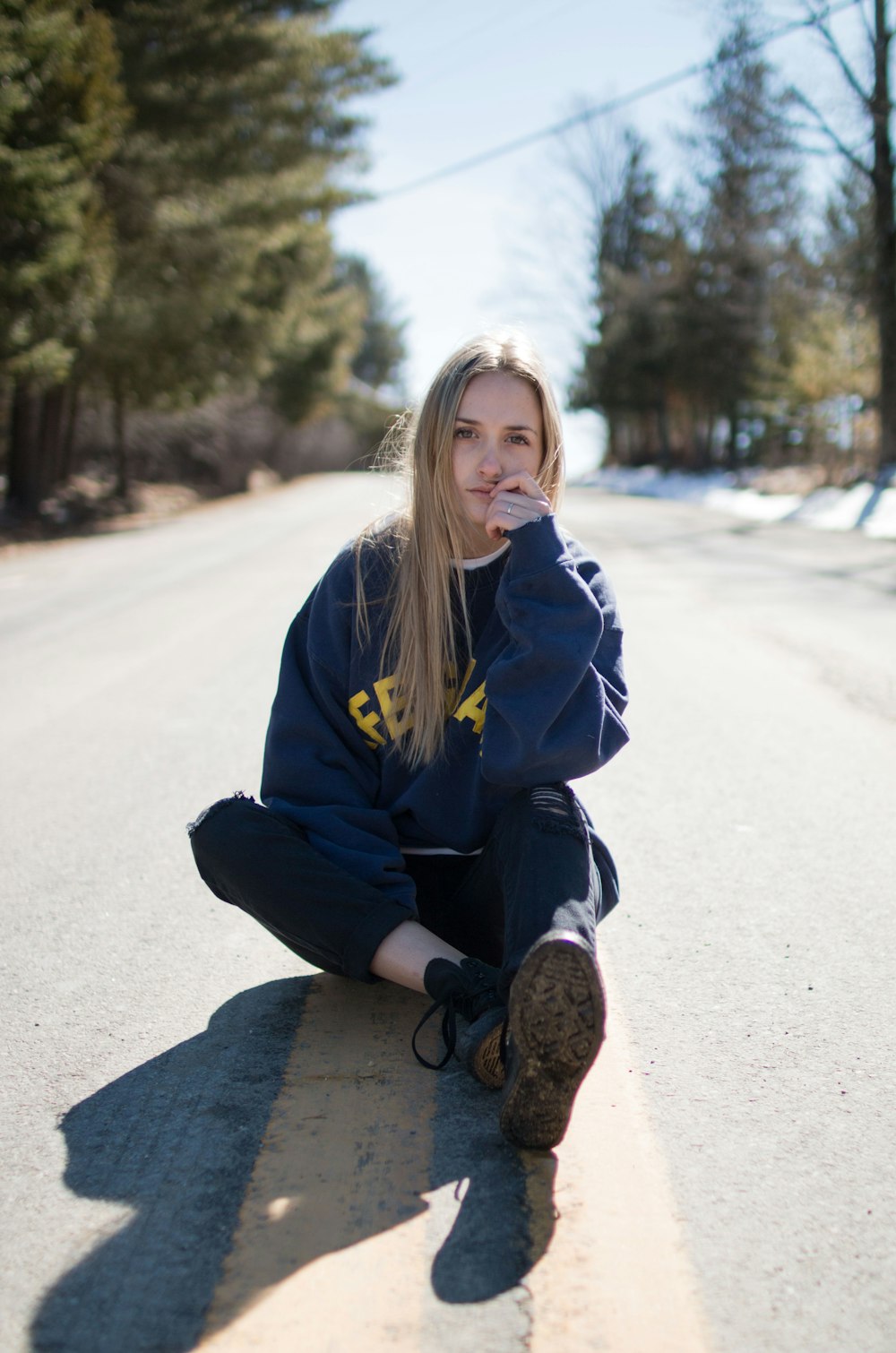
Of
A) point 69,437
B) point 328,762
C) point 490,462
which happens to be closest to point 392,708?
point 328,762

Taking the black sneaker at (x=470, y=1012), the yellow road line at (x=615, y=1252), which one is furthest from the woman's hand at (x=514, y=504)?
the yellow road line at (x=615, y=1252)

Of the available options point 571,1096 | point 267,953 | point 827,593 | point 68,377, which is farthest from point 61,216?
point 571,1096

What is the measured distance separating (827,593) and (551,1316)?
347 inches

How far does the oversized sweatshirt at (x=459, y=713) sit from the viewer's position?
2402 millimetres

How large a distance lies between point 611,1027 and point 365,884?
0.62 m

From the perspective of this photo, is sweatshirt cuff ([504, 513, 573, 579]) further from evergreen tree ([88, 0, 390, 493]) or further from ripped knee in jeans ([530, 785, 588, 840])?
evergreen tree ([88, 0, 390, 493])

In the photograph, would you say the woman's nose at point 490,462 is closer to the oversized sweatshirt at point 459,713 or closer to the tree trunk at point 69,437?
the oversized sweatshirt at point 459,713

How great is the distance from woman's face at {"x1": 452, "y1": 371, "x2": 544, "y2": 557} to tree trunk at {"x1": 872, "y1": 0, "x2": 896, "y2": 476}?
1927 cm

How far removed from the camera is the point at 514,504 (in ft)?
8.44

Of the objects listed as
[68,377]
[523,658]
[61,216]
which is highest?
[61,216]

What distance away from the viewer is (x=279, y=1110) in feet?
7.23

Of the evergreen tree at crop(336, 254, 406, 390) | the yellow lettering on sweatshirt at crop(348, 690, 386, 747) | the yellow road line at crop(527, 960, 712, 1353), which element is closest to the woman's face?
the yellow lettering on sweatshirt at crop(348, 690, 386, 747)

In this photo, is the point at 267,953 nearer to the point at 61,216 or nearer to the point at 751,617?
the point at 751,617

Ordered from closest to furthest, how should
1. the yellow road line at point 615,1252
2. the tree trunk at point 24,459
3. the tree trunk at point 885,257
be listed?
the yellow road line at point 615,1252 → the tree trunk at point 885,257 → the tree trunk at point 24,459
